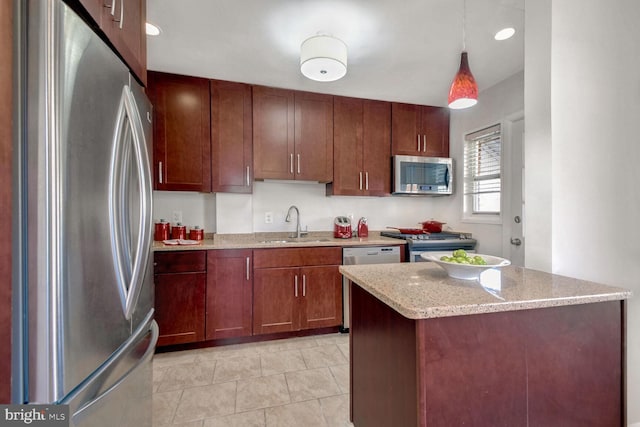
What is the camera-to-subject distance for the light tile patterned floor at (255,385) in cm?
158

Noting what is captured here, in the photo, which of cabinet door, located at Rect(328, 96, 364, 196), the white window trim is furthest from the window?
cabinet door, located at Rect(328, 96, 364, 196)

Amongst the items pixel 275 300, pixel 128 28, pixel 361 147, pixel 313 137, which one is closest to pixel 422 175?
pixel 361 147

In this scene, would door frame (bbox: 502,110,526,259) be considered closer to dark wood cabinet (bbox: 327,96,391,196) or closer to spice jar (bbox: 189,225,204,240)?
dark wood cabinet (bbox: 327,96,391,196)

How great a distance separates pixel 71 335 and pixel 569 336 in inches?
61.0

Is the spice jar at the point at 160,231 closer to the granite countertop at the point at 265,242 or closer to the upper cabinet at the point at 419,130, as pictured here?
the granite countertop at the point at 265,242

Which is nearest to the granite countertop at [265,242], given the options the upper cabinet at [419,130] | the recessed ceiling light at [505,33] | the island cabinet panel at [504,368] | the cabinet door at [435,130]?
the upper cabinet at [419,130]

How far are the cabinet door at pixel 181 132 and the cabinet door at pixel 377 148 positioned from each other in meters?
1.63

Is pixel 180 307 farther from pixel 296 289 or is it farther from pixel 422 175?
pixel 422 175

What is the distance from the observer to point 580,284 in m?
1.09

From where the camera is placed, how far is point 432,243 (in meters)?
2.74

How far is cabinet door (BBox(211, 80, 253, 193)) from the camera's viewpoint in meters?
2.59

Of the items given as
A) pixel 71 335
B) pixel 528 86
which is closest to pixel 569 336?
pixel 528 86

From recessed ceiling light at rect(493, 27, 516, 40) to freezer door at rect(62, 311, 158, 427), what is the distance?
273 cm

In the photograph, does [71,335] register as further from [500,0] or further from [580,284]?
[500,0]
